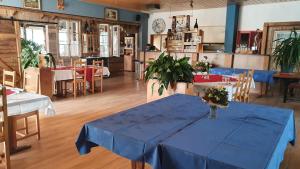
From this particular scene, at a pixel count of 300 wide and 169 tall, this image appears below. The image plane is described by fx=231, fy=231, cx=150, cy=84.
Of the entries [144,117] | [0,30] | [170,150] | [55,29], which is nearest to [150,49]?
[55,29]

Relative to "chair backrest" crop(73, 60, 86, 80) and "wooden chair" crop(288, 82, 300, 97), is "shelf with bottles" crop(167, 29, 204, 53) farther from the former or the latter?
"chair backrest" crop(73, 60, 86, 80)

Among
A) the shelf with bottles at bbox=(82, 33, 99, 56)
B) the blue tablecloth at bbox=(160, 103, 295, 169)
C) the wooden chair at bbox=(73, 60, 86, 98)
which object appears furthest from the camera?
the shelf with bottles at bbox=(82, 33, 99, 56)

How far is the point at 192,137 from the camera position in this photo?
1544 millimetres

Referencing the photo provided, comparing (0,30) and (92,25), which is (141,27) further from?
(0,30)

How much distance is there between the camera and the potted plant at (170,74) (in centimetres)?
364

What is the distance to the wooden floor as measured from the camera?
2.68 meters

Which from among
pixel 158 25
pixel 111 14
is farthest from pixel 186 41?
pixel 111 14

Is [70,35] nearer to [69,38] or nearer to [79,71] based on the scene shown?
[69,38]

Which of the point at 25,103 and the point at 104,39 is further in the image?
the point at 104,39

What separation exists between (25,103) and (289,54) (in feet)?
21.3

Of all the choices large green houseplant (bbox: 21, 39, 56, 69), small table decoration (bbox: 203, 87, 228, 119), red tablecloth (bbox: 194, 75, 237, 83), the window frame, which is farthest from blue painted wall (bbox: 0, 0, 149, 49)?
small table decoration (bbox: 203, 87, 228, 119)

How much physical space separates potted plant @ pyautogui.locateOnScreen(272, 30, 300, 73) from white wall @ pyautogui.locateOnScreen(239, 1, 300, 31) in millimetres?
1186

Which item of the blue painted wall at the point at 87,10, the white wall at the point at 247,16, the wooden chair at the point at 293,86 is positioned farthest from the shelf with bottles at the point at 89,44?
the wooden chair at the point at 293,86

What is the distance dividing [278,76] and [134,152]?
19.5ft
